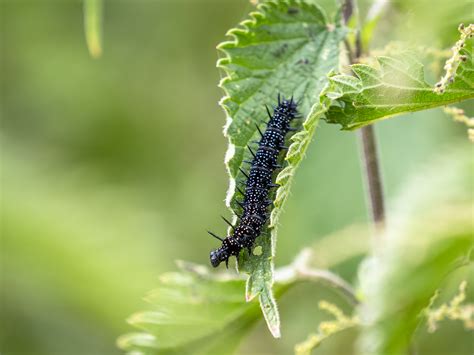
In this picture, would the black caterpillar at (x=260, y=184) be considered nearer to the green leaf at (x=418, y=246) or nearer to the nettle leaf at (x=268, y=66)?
the nettle leaf at (x=268, y=66)

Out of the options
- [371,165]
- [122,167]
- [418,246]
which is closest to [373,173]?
[371,165]

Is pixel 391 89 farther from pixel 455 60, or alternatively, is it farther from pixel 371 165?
pixel 371 165

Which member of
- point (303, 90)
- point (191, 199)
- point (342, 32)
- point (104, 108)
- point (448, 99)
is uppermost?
point (104, 108)

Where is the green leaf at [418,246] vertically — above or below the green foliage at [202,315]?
below

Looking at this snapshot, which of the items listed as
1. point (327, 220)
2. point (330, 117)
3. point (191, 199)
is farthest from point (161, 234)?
point (330, 117)

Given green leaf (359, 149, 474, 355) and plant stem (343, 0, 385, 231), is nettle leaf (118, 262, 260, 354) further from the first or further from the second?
green leaf (359, 149, 474, 355)

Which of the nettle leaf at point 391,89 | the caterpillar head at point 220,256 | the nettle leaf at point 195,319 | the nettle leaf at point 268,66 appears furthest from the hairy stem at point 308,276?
the nettle leaf at point 391,89

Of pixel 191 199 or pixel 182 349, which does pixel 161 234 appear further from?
pixel 182 349
